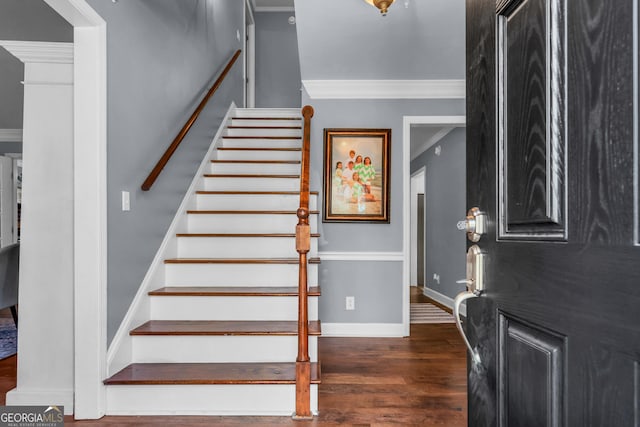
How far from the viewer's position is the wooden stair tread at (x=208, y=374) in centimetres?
196

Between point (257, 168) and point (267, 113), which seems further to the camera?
point (267, 113)

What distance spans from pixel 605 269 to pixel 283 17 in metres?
7.10

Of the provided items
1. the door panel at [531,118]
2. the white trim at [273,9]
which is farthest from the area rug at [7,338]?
the white trim at [273,9]

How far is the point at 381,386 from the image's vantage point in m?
2.38

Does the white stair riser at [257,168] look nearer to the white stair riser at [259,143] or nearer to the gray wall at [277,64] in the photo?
the white stair riser at [259,143]

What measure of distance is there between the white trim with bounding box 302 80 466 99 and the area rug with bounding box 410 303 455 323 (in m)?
2.27

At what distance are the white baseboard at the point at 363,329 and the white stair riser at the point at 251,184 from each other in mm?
1275

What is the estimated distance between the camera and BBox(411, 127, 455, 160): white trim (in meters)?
5.09

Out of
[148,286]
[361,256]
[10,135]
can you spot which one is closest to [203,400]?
[148,286]

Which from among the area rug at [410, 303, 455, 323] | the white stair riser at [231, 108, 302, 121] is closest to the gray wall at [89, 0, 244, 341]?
the white stair riser at [231, 108, 302, 121]

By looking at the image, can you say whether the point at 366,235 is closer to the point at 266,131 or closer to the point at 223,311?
the point at 223,311

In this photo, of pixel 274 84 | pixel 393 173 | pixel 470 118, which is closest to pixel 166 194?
pixel 393 173

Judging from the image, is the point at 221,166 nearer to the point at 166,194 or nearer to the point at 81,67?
the point at 166,194

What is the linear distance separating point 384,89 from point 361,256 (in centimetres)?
150
